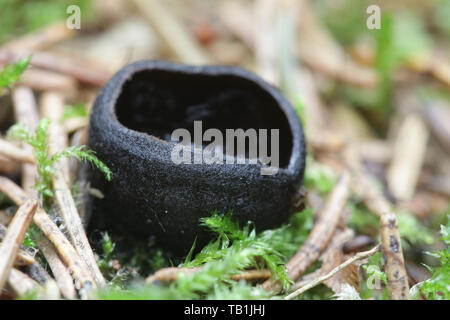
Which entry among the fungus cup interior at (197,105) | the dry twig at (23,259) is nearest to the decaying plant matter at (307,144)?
the dry twig at (23,259)

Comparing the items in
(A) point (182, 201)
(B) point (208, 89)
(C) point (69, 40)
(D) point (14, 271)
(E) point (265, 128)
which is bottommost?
(D) point (14, 271)

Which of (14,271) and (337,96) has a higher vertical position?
(337,96)

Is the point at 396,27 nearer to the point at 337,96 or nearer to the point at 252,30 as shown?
the point at 337,96

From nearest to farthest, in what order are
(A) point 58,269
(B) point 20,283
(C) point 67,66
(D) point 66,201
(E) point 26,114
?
(B) point 20,283 → (A) point 58,269 → (D) point 66,201 → (E) point 26,114 → (C) point 67,66

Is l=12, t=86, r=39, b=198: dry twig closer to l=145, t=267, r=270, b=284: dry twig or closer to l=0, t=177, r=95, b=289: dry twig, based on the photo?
l=0, t=177, r=95, b=289: dry twig

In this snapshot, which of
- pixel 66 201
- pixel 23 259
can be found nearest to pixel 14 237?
pixel 23 259

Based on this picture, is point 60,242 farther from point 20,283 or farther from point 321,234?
point 321,234

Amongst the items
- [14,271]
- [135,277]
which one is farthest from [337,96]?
[14,271]

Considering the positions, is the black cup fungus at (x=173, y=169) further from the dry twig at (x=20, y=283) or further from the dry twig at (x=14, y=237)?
the dry twig at (x=20, y=283)
